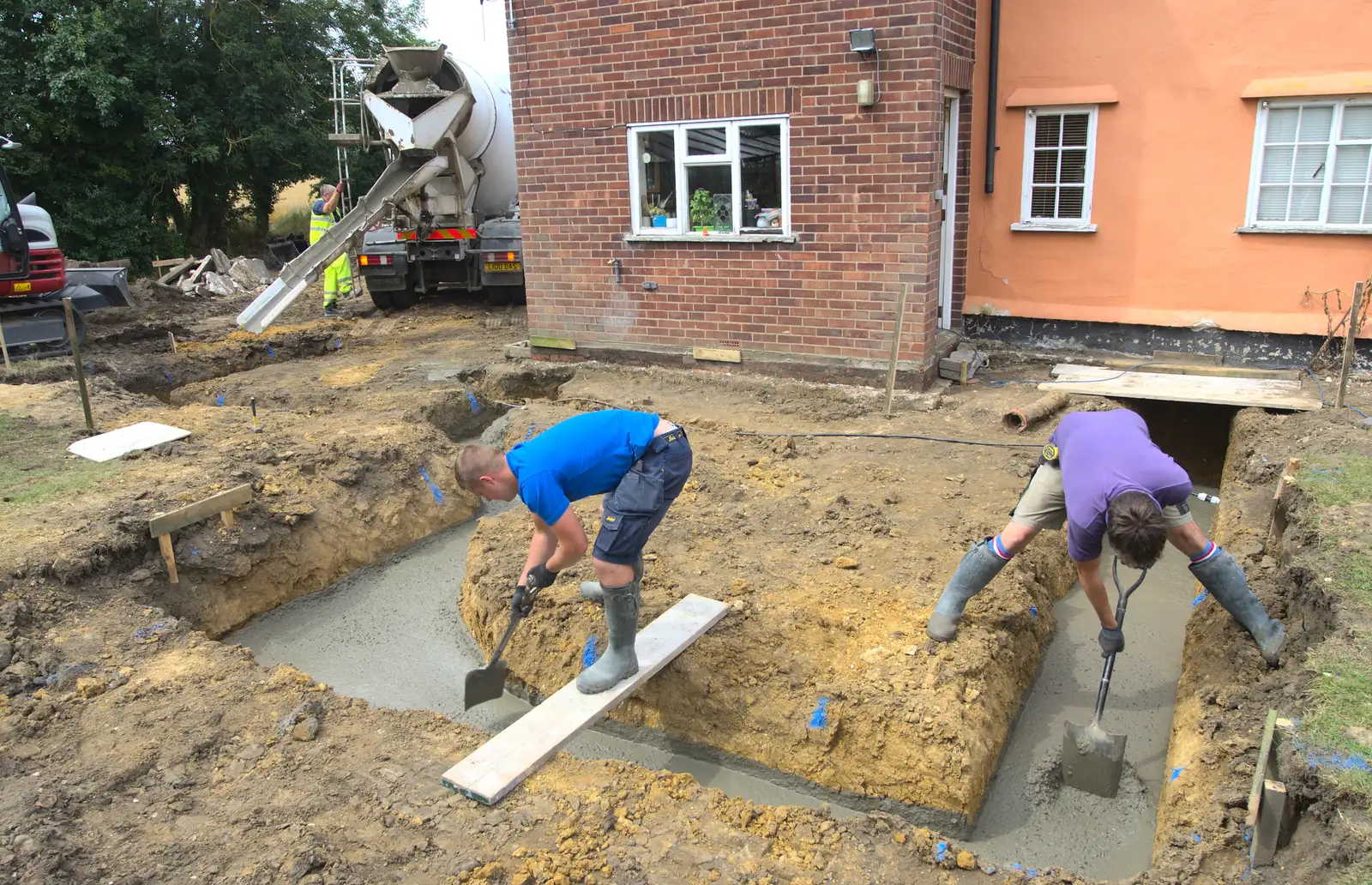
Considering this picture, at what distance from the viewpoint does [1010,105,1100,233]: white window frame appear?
8891 millimetres

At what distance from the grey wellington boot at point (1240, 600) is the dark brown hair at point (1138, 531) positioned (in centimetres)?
80

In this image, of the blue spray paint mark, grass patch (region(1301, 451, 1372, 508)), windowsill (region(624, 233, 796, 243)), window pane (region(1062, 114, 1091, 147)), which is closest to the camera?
grass patch (region(1301, 451, 1372, 508))

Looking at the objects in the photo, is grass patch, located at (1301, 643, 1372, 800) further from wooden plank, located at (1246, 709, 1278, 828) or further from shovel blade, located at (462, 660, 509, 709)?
shovel blade, located at (462, 660, 509, 709)

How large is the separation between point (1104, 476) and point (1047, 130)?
6.70 metres

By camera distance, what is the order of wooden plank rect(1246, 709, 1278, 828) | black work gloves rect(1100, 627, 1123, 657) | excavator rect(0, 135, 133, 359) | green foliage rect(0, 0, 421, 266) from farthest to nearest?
green foliage rect(0, 0, 421, 266)
excavator rect(0, 135, 133, 359)
black work gloves rect(1100, 627, 1123, 657)
wooden plank rect(1246, 709, 1278, 828)

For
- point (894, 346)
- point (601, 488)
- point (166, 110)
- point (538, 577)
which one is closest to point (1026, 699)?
point (601, 488)

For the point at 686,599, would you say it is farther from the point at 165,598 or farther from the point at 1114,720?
the point at 165,598

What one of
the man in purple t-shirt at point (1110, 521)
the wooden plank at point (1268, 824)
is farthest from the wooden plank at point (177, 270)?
the wooden plank at point (1268, 824)

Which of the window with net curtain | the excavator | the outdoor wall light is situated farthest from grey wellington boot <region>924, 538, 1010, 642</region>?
the excavator

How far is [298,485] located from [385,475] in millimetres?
661

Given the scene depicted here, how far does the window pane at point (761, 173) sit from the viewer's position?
8.52 metres

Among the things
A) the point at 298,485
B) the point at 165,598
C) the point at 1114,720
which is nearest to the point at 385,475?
the point at 298,485

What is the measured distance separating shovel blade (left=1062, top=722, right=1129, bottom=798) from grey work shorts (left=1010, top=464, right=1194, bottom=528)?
93 centimetres

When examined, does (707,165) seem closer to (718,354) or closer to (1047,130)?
(718,354)
